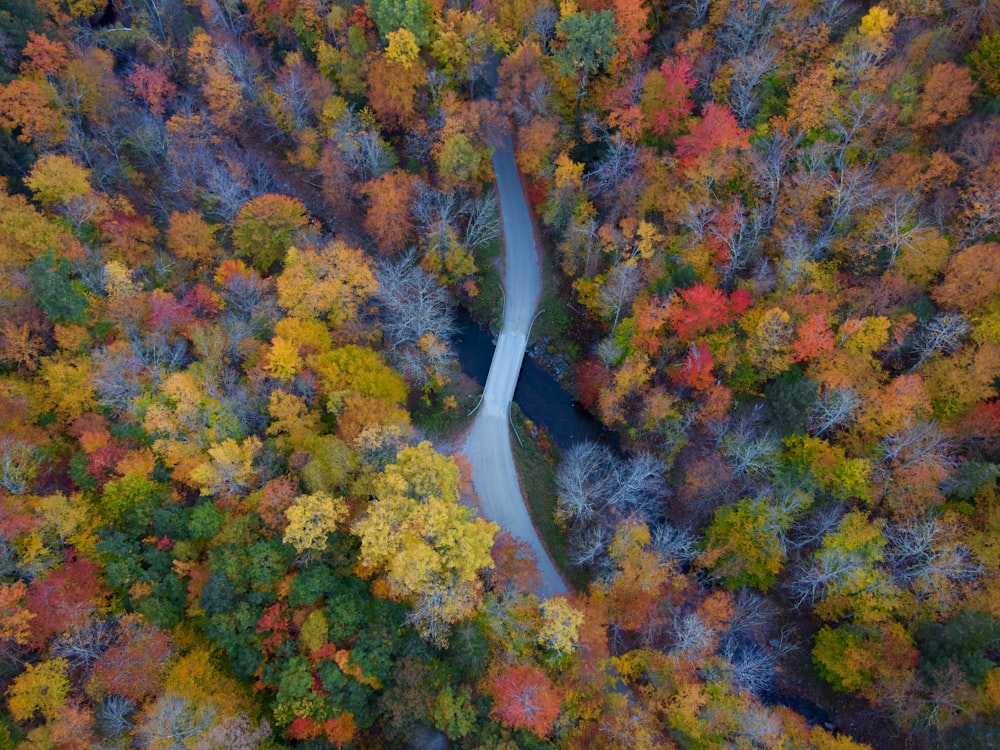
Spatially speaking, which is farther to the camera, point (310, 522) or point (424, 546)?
point (310, 522)

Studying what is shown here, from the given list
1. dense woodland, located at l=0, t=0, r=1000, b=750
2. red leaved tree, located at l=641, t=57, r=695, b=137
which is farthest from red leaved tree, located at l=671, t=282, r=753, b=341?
red leaved tree, located at l=641, t=57, r=695, b=137

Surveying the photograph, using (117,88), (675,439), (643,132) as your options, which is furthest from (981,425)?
(117,88)

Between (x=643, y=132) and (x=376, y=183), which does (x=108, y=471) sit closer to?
(x=376, y=183)

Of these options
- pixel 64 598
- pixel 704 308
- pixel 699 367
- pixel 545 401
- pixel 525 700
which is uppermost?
pixel 64 598

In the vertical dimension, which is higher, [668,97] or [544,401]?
[668,97]

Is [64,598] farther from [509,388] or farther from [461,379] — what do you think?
[509,388]

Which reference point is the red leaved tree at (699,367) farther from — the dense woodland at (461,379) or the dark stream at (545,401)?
the dark stream at (545,401)

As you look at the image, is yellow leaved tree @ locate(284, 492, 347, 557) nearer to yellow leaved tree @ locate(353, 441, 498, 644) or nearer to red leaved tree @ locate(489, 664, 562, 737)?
yellow leaved tree @ locate(353, 441, 498, 644)

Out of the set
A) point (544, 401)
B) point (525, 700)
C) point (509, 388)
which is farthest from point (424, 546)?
point (544, 401)
